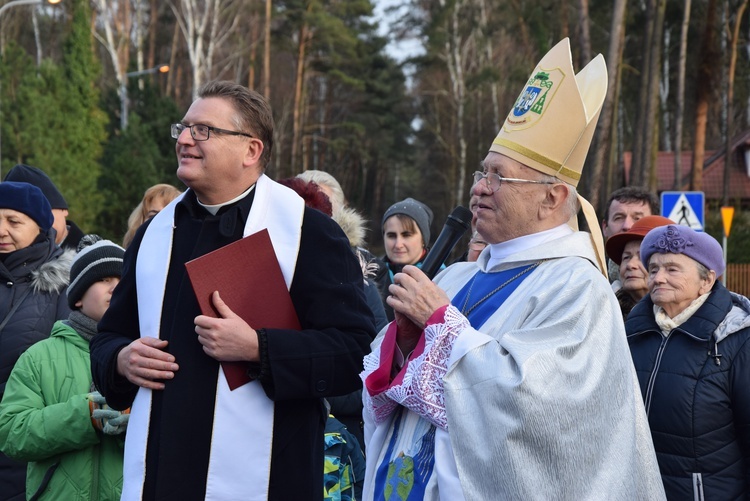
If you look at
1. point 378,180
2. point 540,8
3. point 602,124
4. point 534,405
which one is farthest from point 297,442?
point 378,180

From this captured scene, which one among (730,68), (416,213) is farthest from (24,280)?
(730,68)

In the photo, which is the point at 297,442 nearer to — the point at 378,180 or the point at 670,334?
the point at 670,334

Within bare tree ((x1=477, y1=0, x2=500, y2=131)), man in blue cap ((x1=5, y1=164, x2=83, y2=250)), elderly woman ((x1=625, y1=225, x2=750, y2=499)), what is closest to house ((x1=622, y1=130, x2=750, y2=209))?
bare tree ((x1=477, y1=0, x2=500, y2=131))

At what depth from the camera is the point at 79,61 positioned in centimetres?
2719

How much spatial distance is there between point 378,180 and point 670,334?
58.6 metres

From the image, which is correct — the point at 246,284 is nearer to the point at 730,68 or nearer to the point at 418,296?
the point at 418,296

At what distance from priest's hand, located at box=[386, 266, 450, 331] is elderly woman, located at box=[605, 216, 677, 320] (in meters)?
2.29

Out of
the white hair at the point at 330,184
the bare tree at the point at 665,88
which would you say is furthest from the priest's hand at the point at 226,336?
the bare tree at the point at 665,88

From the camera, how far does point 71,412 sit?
379 centimetres

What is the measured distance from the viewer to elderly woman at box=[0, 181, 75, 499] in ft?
15.6

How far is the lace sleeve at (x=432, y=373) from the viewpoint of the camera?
2990mm

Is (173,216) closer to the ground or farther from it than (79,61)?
farther from it

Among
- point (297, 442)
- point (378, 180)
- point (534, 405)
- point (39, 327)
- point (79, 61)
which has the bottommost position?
point (378, 180)

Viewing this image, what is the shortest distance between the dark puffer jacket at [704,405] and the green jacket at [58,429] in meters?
2.24
